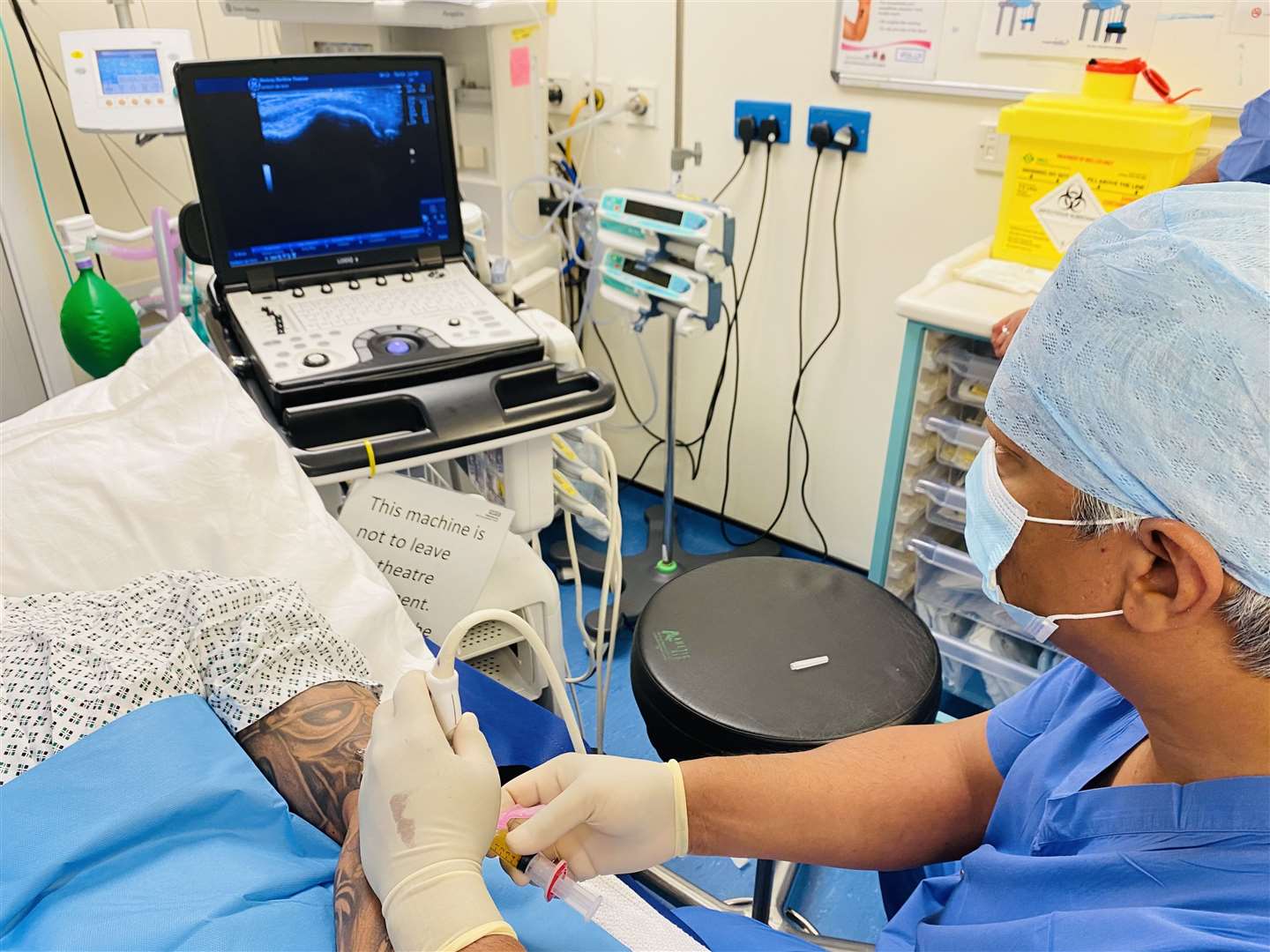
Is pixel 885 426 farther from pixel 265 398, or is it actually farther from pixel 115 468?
pixel 115 468

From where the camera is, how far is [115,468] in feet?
3.76

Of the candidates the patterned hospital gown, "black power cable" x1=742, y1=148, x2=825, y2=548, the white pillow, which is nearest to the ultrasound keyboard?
the white pillow

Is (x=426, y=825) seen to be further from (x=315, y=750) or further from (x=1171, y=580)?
(x=1171, y=580)

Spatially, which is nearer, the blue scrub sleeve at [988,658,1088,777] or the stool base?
the blue scrub sleeve at [988,658,1088,777]

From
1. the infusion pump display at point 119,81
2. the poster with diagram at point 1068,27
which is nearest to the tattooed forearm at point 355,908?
Result: the infusion pump display at point 119,81

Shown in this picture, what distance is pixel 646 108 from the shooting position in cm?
239

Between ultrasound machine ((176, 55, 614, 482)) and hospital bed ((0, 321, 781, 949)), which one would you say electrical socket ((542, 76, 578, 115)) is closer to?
ultrasound machine ((176, 55, 614, 482))

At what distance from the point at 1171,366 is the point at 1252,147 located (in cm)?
109

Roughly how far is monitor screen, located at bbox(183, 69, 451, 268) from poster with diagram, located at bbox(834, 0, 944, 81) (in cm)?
102

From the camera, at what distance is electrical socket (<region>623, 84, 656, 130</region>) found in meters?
2.38

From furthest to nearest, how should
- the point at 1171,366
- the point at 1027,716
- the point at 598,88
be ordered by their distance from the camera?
1. the point at 598,88
2. the point at 1027,716
3. the point at 1171,366

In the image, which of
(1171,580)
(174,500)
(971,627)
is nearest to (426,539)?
(174,500)

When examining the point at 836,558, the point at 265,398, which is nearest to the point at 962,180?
the point at 836,558

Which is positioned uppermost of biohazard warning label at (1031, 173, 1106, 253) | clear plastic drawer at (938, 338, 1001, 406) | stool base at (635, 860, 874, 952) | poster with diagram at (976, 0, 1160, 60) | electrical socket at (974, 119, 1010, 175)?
poster with diagram at (976, 0, 1160, 60)
